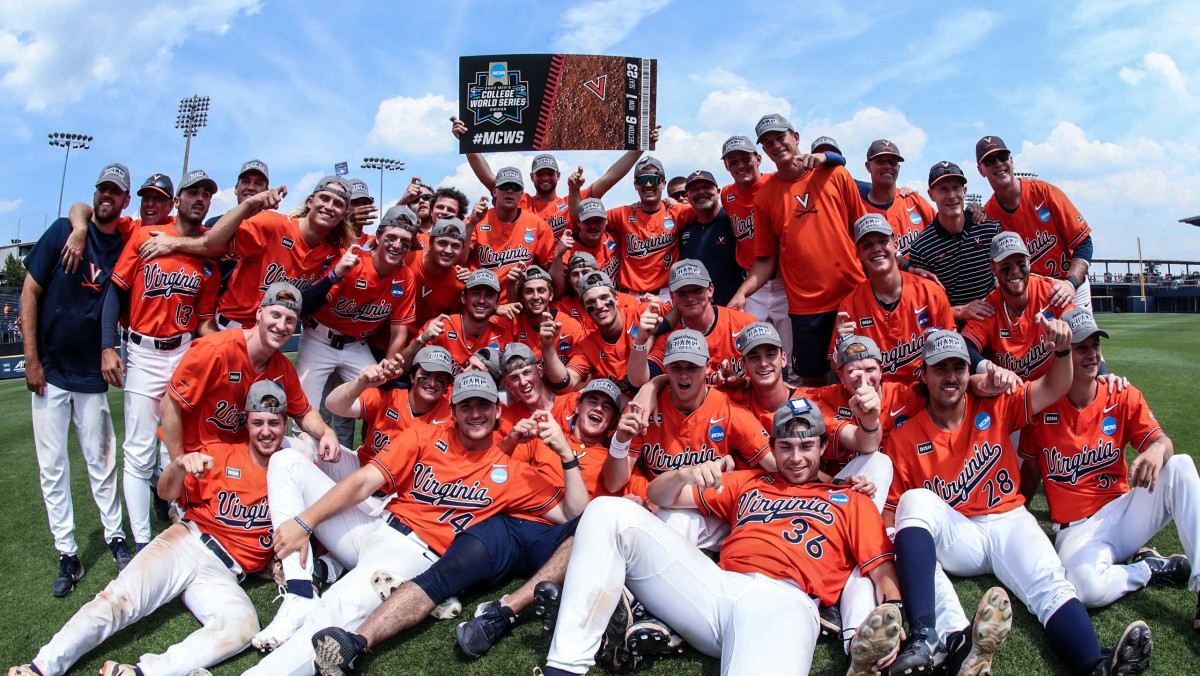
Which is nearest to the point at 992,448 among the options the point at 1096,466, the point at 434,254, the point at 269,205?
the point at 1096,466

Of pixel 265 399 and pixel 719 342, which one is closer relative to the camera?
pixel 265 399

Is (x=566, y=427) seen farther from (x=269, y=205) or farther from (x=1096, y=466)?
(x=1096, y=466)

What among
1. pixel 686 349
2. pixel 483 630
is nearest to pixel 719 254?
pixel 686 349

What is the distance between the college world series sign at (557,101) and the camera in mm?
8148

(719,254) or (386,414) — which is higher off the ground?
(719,254)

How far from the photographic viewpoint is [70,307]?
5789 mm

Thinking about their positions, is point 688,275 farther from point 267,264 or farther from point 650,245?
point 267,264

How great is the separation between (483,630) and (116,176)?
4827mm

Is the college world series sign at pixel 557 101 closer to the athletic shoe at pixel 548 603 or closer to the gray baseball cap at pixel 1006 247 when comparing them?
the gray baseball cap at pixel 1006 247

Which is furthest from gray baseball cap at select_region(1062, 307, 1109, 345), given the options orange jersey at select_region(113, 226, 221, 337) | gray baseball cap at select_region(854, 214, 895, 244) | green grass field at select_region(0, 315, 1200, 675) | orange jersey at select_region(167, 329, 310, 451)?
orange jersey at select_region(113, 226, 221, 337)

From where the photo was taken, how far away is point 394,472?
4727 mm

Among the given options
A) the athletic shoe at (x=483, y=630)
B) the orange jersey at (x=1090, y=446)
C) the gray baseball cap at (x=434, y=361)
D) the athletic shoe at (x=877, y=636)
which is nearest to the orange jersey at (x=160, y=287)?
the gray baseball cap at (x=434, y=361)

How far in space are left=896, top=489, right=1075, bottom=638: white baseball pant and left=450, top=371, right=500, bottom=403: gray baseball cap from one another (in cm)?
261

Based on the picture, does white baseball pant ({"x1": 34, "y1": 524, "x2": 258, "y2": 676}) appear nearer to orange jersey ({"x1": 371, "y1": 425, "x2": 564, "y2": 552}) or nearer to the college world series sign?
orange jersey ({"x1": 371, "y1": 425, "x2": 564, "y2": 552})
